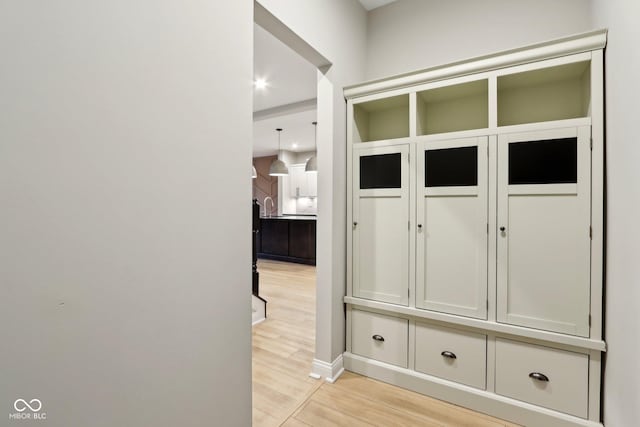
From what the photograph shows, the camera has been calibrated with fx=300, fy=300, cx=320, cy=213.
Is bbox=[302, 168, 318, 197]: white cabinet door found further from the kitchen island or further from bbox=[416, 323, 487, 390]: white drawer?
bbox=[416, 323, 487, 390]: white drawer

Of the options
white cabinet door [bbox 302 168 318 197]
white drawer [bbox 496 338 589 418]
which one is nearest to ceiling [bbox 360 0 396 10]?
white drawer [bbox 496 338 589 418]

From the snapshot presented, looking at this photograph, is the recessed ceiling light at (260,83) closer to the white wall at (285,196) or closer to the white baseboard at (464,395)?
the white baseboard at (464,395)

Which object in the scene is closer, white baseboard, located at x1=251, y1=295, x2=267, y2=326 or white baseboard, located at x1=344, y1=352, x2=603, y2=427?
white baseboard, located at x1=344, y1=352, x2=603, y2=427

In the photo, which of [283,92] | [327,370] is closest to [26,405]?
[327,370]

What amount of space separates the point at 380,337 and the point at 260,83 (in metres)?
3.42

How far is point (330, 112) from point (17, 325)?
1.92 metres

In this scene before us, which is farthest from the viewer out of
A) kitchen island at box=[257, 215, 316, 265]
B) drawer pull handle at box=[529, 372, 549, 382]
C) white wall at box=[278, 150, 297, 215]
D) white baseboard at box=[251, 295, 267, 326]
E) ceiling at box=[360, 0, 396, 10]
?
white wall at box=[278, 150, 297, 215]

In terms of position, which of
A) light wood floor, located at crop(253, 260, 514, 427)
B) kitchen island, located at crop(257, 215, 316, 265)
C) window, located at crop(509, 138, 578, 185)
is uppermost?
window, located at crop(509, 138, 578, 185)

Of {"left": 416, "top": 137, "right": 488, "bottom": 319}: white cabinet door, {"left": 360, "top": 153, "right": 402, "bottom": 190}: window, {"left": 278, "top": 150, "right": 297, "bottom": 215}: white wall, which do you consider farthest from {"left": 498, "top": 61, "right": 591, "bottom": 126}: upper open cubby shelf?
{"left": 278, "top": 150, "right": 297, "bottom": 215}: white wall

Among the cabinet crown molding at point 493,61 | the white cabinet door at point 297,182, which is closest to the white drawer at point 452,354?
the cabinet crown molding at point 493,61

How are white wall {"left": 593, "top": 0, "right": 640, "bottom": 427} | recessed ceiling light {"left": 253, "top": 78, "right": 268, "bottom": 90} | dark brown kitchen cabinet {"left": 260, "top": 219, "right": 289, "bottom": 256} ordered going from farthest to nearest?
dark brown kitchen cabinet {"left": 260, "top": 219, "right": 289, "bottom": 256} < recessed ceiling light {"left": 253, "top": 78, "right": 268, "bottom": 90} < white wall {"left": 593, "top": 0, "right": 640, "bottom": 427}

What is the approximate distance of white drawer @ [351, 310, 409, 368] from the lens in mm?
2105

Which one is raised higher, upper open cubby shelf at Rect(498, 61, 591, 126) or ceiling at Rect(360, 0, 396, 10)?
ceiling at Rect(360, 0, 396, 10)

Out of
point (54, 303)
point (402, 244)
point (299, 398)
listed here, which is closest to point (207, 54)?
point (54, 303)
